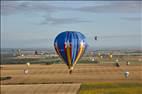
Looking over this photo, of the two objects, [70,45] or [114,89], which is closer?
[70,45]

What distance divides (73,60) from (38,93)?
5.83 metres

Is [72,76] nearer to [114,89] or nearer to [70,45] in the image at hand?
[114,89]

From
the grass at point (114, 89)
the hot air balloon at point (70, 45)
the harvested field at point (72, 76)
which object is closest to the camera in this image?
the hot air balloon at point (70, 45)

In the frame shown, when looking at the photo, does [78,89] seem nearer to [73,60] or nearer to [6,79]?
[73,60]

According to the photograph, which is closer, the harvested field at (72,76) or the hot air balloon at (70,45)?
the hot air balloon at (70,45)

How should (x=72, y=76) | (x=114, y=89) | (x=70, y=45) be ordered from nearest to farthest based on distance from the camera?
1. (x=70, y=45)
2. (x=114, y=89)
3. (x=72, y=76)

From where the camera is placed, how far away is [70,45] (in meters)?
34.4

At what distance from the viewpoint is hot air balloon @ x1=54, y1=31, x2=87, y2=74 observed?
34.3 m

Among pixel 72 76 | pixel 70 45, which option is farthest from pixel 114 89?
pixel 72 76

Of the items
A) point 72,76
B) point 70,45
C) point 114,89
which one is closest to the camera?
point 70,45

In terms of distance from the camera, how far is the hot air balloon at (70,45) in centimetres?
3428

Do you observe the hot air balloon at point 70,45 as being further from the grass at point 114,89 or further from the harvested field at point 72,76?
the harvested field at point 72,76

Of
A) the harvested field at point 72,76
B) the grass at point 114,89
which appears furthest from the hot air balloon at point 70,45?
the harvested field at point 72,76

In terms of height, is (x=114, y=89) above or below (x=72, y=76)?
above
